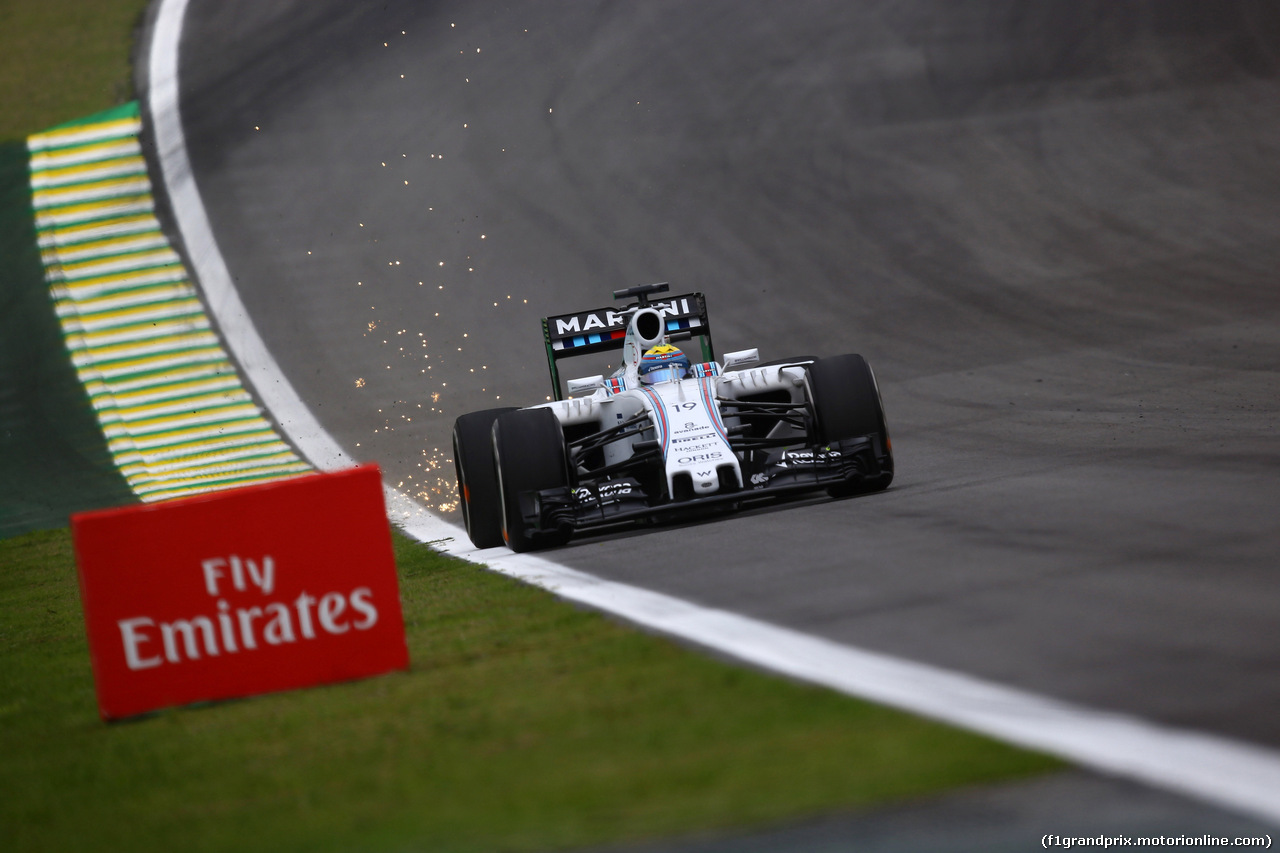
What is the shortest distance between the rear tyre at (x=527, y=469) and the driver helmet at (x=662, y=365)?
121 centimetres

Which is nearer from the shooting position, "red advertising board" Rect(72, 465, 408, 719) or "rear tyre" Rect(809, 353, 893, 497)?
"red advertising board" Rect(72, 465, 408, 719)

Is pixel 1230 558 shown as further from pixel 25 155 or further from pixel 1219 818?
pixel 25 155

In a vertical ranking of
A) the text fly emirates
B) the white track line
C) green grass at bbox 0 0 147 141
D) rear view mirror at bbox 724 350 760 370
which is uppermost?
green grass at bbox 0 0 147 141

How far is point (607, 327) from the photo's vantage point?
11.7m

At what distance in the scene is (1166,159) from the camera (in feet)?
81.1

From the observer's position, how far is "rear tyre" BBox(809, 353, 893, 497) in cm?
980

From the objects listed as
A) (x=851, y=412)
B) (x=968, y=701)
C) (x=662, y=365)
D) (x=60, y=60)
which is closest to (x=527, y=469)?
(x=662, y=365)

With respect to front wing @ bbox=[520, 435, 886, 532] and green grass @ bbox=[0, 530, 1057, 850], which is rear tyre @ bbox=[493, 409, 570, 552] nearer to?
front wing @ bbox=[520, 435, 886, 532]

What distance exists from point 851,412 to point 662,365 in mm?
1470

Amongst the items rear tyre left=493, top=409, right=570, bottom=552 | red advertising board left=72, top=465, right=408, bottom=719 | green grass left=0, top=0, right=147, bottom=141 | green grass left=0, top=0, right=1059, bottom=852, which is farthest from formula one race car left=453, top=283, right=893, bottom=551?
Result: green grass left=0, top=0, right=147, bottom=141

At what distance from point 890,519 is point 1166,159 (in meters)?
18.7

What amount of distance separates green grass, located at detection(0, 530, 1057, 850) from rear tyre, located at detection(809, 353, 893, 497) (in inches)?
147

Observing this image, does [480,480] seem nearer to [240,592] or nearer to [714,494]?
[714,494]

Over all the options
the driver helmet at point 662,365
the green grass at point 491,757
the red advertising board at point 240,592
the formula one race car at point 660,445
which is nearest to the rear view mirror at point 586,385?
the formula one race car at point 660,445
